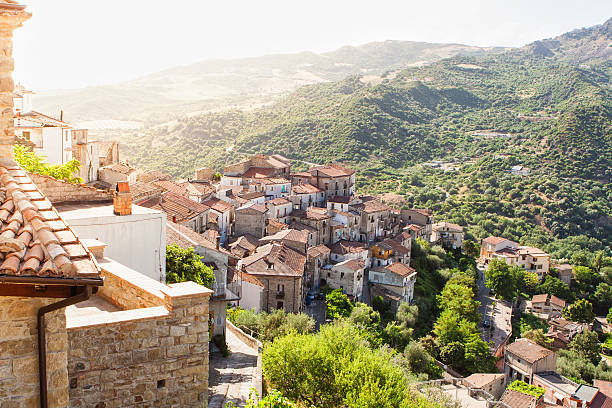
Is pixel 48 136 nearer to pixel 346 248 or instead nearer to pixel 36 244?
pixel 36 244

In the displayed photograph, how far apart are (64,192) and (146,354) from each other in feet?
26.3

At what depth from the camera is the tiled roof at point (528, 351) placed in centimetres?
4347

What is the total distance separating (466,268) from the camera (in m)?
64.9

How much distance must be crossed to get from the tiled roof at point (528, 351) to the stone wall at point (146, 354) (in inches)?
1658

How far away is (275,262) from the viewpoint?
3659 centimetres

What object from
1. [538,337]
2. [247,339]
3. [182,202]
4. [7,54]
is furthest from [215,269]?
[538,337]

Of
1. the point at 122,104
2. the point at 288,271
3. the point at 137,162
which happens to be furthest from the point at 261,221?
the point at 122,104

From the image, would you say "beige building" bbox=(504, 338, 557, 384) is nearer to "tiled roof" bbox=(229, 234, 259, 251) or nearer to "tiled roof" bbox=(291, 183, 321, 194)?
"tiled roof" bbox=(229, 234, 259, 251)

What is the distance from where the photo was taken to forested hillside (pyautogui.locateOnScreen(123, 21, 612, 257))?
85938 mm

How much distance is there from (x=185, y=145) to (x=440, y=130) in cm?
6423

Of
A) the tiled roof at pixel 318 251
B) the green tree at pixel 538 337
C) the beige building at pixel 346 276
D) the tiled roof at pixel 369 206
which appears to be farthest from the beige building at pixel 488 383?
the tiled roof at pixel 369 206

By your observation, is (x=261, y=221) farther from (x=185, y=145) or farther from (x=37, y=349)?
(x=185, y=145)

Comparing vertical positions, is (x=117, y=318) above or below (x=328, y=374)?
above

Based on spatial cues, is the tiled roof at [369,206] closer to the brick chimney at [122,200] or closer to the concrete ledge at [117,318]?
A: the brick chimney at [122,200]
